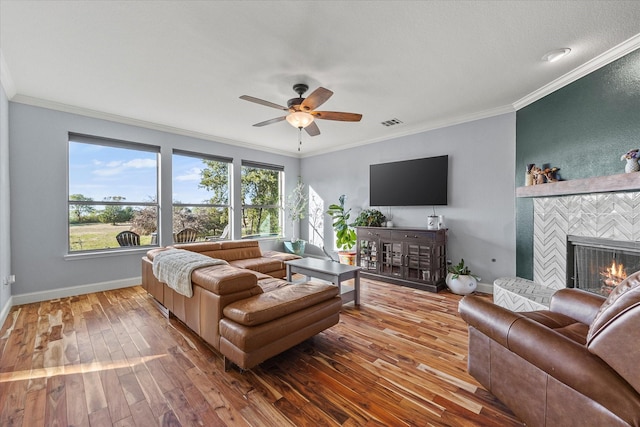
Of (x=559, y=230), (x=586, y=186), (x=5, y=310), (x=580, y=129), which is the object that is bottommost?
(x=5, y=310)

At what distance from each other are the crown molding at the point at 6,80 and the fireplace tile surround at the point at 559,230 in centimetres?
564

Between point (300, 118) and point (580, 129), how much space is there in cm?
292

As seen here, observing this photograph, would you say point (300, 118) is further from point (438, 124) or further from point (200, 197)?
point (200, 197)

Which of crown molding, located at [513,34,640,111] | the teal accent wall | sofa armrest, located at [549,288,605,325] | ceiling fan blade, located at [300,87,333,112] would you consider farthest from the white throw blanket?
crown molding, located at [513,34,640,111]

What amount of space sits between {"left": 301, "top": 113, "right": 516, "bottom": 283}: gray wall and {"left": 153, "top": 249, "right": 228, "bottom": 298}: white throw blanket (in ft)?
11.5

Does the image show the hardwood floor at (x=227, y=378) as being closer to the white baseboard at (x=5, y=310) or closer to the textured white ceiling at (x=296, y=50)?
the white baseboard at (x=5, y=310)

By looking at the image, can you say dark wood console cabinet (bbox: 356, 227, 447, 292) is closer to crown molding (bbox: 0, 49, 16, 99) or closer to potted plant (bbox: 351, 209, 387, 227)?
potted plant (bbox: 351, 209, 387, 227)

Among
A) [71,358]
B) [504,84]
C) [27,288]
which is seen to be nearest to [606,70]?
[504,84]

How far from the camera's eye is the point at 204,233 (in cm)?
522

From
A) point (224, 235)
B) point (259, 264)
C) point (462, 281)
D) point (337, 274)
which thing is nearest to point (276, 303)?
point (337, 274)

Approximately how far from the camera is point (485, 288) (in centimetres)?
399

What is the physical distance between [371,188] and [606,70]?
10.7 ft

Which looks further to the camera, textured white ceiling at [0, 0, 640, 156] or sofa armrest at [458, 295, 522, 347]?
textured white ceiling at [0, 0, 640, 156]

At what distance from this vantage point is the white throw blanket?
236cm
